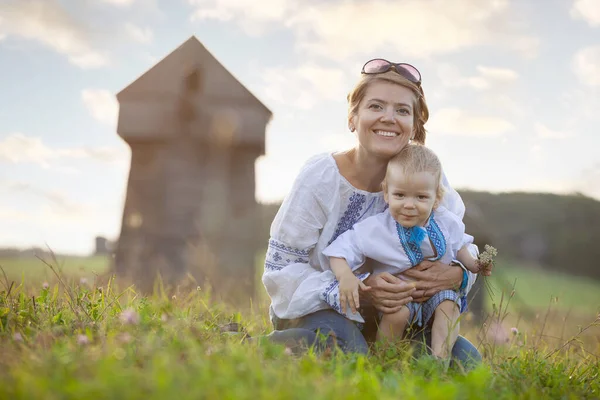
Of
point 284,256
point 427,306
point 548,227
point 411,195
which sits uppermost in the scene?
point 548,227

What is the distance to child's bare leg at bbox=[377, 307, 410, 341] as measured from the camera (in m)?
3.33

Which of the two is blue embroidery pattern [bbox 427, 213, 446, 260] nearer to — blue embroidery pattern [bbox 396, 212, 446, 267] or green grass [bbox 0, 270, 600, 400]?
blue embroidery pattern [bbox 396, 212, 446, 267]

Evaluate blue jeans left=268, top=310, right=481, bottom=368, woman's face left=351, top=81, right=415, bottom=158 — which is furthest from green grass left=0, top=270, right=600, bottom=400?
woman's face left=351, top=81, right=415, bottom=158

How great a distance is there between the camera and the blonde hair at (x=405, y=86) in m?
3.62

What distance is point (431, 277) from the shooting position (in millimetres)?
3410

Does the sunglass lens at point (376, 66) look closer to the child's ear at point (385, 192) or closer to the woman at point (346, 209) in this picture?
the woman at point (346, 209)

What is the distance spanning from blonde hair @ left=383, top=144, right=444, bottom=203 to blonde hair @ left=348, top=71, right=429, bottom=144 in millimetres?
347

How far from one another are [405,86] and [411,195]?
761 mm

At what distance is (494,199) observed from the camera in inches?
570

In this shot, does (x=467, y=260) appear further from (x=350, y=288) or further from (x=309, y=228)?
(x=309, y=228)

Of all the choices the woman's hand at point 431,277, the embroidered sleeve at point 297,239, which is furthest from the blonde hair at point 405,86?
the woman's hand at point 431,277

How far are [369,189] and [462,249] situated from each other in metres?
0.71

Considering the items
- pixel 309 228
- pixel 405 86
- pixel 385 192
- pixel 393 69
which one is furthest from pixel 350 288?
pixel 393 69

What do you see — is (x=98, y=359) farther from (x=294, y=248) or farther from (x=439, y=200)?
(x=439, y=200)
